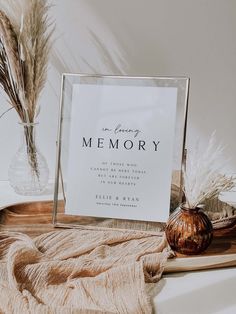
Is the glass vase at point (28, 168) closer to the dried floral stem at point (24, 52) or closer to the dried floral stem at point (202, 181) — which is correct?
the dried floral stem at point (24, 52)

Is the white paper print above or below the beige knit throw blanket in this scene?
above

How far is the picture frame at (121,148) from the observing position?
1.01 meters

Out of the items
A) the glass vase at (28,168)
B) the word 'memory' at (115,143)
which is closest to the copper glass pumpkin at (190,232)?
the word 'memory' at (115,143)

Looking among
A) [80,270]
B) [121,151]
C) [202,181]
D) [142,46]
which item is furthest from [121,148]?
[142,46]

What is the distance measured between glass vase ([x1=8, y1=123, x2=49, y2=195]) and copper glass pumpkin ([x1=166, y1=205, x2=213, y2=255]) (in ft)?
1.48

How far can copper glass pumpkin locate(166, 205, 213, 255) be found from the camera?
2.89ft

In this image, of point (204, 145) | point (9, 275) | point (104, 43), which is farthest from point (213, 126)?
point (9, 275)

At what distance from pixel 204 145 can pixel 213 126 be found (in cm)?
6

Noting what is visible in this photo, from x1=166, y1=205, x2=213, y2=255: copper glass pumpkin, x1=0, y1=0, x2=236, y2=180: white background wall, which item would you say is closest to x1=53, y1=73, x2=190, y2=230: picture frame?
x1=166, y1=205, x2=213, y2=255: copper glass pumpkin

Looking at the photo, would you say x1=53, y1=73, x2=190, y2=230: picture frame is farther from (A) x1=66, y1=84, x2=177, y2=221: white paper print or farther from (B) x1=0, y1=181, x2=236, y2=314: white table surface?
(B) x1=0, y1=181, x2=236, y2=314: white table surface

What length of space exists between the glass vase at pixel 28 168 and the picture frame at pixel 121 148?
0.62 feet

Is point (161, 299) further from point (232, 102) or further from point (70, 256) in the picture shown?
point (232, 102)

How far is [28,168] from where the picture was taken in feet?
4.01

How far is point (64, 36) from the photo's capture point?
4.28 feet
